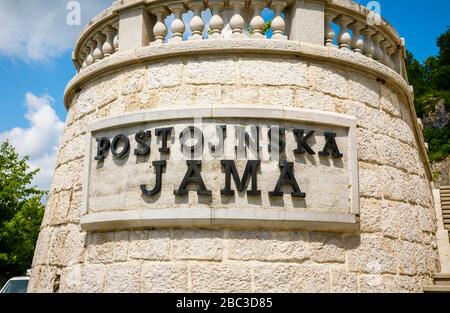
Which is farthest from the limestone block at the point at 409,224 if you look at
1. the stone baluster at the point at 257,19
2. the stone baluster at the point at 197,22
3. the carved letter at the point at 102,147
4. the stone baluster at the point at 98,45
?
the stone baluster at the point at 98,45

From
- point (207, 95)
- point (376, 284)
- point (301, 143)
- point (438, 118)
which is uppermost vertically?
point (438, 118)

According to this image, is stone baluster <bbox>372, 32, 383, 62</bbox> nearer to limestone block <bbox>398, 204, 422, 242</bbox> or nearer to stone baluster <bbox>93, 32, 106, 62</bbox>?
limestone block <bbox>398, 204, 422, 242</bbox>

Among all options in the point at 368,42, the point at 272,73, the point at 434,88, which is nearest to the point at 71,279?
the point at 272,73

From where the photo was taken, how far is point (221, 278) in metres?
4.57

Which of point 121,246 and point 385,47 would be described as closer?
point 121,246

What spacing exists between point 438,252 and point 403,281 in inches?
63.6

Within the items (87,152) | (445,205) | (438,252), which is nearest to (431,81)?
(445,205)

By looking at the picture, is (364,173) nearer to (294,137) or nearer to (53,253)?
(294,137)

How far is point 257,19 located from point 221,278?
9.43ft

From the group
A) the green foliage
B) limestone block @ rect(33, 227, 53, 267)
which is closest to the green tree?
limestone block @ rect(33, 227, 53, 267)

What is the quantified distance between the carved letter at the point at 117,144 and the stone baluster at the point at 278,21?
2.03m

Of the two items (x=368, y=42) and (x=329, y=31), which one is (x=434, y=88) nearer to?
(x=368, y=42)

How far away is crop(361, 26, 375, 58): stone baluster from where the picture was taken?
603cm

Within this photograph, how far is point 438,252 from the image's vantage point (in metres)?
6.53
